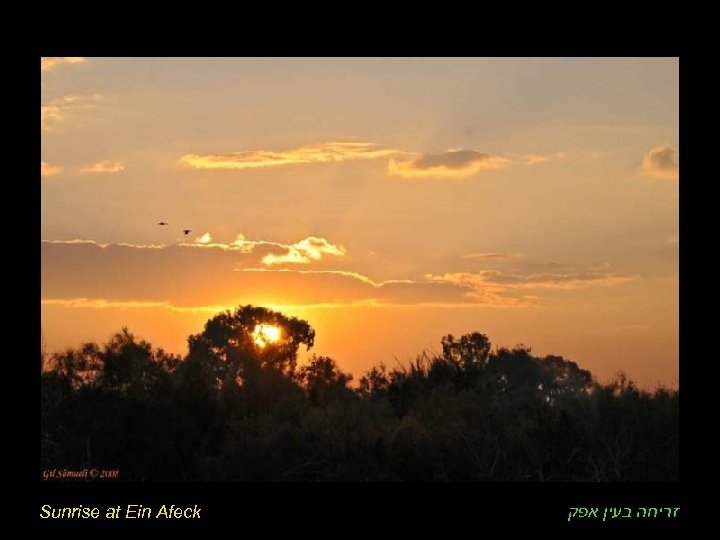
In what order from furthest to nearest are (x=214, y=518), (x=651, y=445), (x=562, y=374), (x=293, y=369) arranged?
(x=562, y=374) < (x=293, y=369) < (x=651, y=445) < (x=214, y=518)

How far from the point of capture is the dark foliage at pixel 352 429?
33.5 m

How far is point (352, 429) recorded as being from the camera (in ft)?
114

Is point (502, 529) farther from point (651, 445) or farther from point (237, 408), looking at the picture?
point (237, 408)

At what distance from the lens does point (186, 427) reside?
36250mm

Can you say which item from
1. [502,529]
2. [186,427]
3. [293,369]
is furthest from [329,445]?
[293,369]

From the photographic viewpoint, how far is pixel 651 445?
3372cm

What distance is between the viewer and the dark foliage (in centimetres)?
3350

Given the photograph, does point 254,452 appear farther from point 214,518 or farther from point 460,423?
point 214,518
